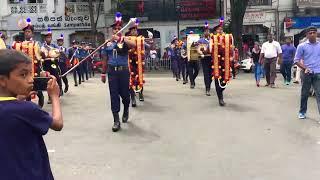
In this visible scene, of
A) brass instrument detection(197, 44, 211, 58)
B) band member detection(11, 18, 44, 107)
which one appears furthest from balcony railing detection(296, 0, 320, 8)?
band member detection(11, 18, 44, 107)

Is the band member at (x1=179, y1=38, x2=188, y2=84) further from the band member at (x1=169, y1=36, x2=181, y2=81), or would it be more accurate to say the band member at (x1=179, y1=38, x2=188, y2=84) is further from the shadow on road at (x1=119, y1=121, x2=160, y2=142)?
the shadow on road at (x1=119, y1=121, x2=160, y2=142)

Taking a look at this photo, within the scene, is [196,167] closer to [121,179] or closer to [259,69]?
[121,179]

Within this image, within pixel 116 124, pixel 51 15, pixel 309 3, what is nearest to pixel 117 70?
pixel 116 124

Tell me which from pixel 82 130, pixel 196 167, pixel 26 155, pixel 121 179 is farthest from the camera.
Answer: pixel 82 130

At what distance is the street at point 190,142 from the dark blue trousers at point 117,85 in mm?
496

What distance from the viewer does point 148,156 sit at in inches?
313

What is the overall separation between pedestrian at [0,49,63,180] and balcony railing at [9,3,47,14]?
36.2m

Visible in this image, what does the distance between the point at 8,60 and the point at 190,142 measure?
5812 mm

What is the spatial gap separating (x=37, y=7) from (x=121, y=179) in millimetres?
33327

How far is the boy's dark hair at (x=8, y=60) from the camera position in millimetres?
3271

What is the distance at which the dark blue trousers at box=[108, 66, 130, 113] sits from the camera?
388 inches

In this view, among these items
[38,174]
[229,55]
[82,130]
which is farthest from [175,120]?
[38,174]

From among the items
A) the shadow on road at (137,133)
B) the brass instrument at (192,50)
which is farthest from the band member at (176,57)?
the shadow on road at (137,133)

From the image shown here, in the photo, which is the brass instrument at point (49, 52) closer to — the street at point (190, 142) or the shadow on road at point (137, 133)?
the street at point (190, 142)
